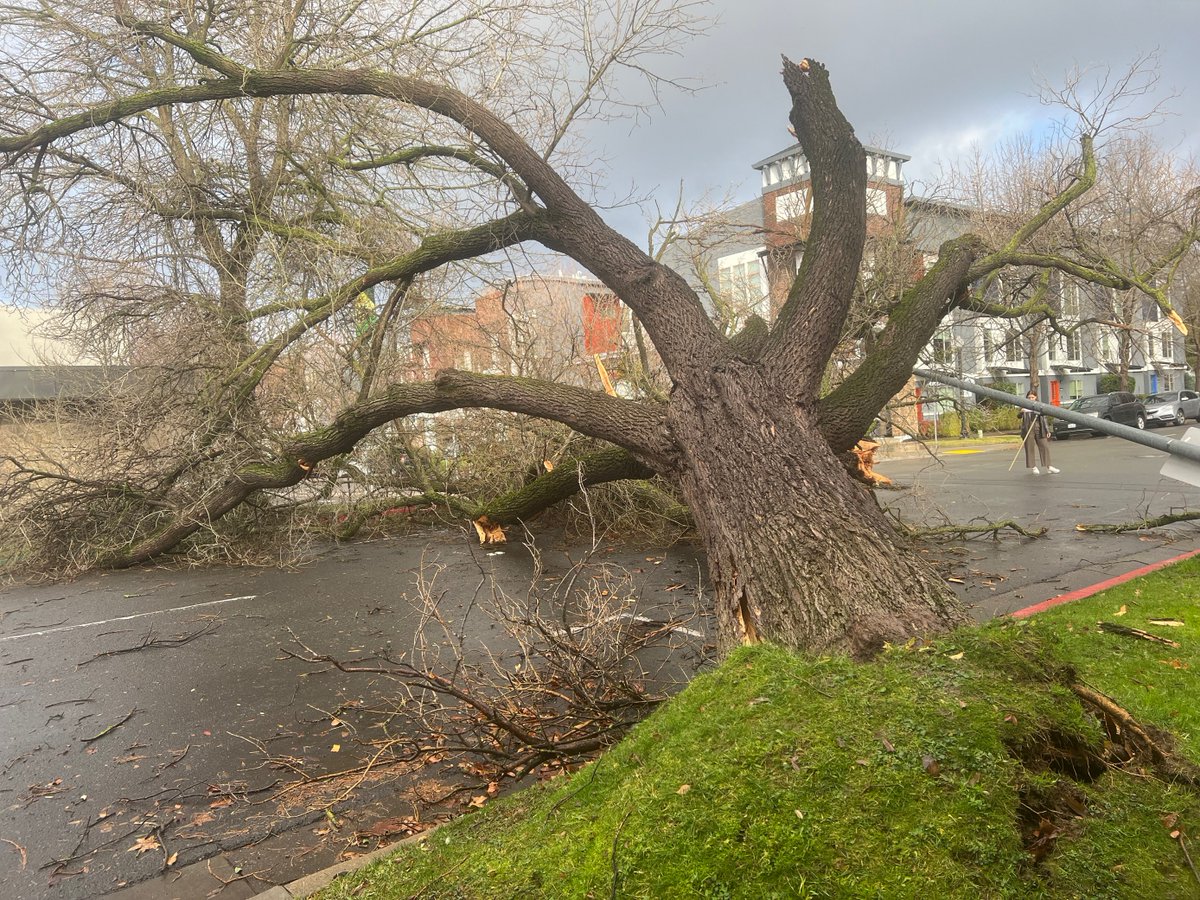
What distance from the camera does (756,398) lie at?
5.10 meters

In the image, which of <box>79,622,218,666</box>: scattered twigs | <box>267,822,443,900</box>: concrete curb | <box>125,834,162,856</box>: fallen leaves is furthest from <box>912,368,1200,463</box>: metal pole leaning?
<box>79,622,218,666</box>: scattered twigs

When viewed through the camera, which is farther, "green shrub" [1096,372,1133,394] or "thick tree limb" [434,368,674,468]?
"green shrub" [1096,372,1133,394]

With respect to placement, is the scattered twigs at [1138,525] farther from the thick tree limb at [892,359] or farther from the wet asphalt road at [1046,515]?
the thick tree limb at [892,359]

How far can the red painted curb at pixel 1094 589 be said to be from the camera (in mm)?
5973

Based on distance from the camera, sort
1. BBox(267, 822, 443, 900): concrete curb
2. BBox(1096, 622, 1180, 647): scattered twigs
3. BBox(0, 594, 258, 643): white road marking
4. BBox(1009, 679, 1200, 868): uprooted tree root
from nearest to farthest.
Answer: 1. BBox(1009, 679, 1200, 868): uprooted tree root
2. BBox(267, 822, 443, 900): concrete curb
3. BBox(1096, 622, 1180, 647): scattered twigs
4. BBox(0, 594, 258, 643): white road marking

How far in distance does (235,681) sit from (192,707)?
1.63ft

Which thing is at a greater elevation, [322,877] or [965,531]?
[322,877]

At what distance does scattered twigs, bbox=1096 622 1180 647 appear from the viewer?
14.9ft

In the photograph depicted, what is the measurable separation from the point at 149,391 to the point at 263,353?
1876 mm

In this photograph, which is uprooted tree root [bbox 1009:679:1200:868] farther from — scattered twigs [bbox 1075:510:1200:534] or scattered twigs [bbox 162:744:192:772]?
scattered twigs [bbox 1075:510:1200:534]

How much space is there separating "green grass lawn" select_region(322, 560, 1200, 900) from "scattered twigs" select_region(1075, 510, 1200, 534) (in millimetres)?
7499

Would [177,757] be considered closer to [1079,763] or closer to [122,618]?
[122,618]

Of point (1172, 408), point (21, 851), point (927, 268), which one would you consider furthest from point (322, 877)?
point (1172, 408)

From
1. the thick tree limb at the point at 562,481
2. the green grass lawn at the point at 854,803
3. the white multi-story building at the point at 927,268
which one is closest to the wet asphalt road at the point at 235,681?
the thick tree limb at the point at 562,481
